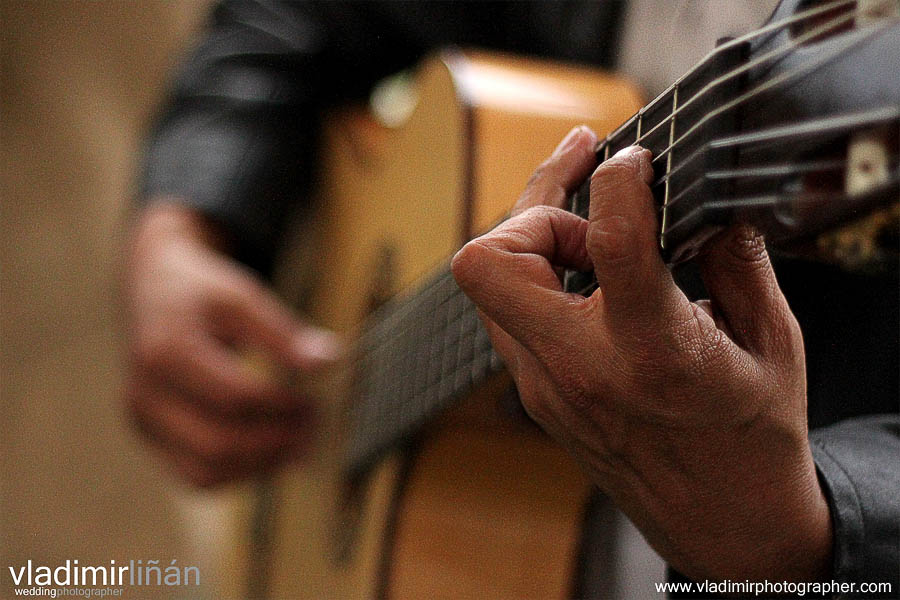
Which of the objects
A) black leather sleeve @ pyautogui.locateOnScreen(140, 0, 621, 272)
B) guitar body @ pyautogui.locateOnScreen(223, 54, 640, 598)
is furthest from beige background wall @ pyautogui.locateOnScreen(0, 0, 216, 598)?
guitar body @ pyautogui.locateOnScreen(223, 54, 640, 598)

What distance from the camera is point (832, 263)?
0.20m

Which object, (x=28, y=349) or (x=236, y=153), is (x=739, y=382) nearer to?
(x=236, y=153)

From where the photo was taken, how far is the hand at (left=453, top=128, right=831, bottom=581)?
202mm

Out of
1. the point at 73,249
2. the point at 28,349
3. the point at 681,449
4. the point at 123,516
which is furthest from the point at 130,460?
the point at 681,449

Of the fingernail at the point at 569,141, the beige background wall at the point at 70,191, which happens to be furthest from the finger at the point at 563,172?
the beige background wall at the point at 70,191

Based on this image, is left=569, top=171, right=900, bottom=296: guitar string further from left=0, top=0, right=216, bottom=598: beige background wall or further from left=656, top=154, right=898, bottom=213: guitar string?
left=0, top=0, right=216, bottom=598: beige background wall

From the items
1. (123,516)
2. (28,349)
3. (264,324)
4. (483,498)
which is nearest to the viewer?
(483,498)

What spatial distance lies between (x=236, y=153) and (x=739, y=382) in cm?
67

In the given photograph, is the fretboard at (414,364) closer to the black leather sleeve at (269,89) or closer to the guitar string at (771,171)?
the guitar string at (771,171)

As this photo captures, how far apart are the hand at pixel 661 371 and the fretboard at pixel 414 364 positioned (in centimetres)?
9

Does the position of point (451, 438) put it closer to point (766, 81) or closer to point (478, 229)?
point (478, 229)

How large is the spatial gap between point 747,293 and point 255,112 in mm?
687

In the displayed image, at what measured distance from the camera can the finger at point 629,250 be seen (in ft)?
0.65

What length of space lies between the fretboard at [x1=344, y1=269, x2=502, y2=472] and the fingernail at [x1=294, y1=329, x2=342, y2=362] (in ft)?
0.29
